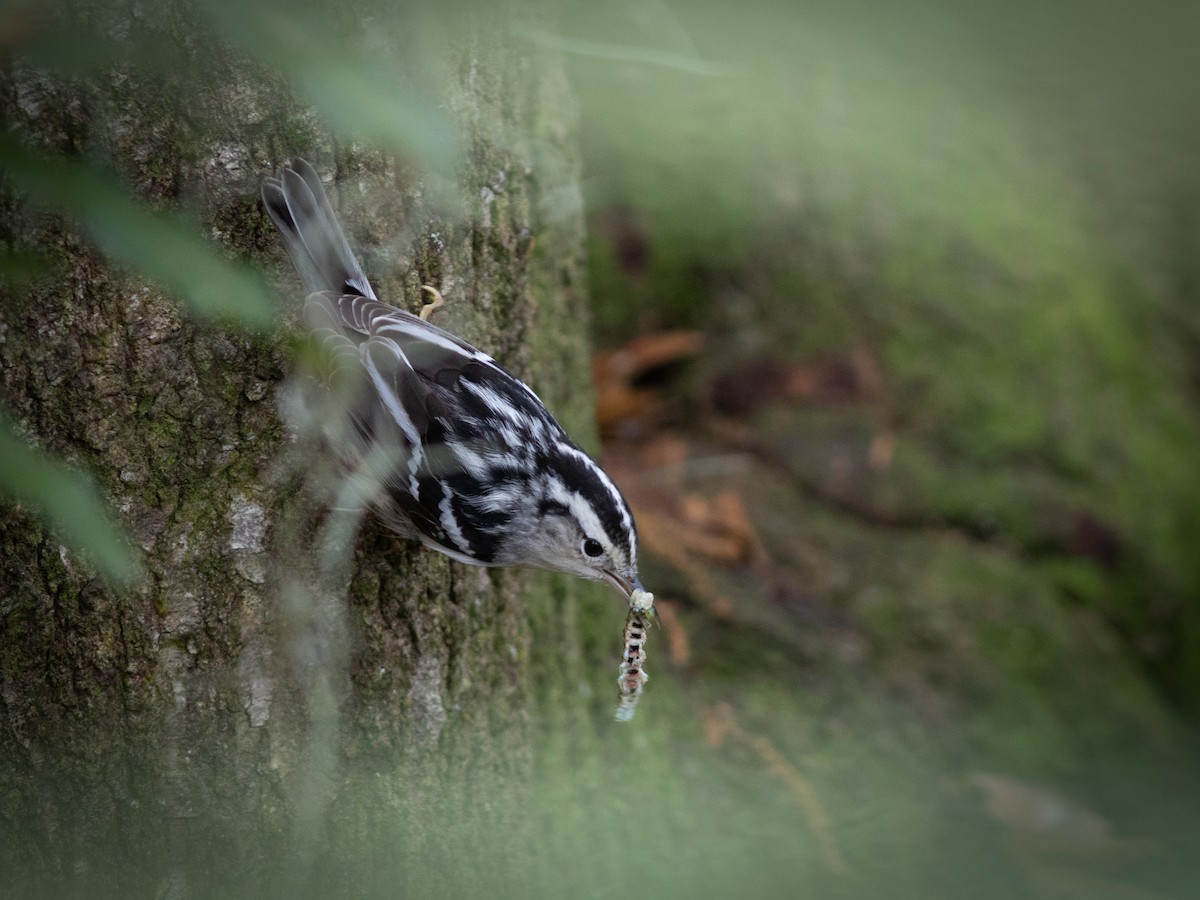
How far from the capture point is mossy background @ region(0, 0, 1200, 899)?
2002 millimetres

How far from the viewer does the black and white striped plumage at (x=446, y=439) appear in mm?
2080

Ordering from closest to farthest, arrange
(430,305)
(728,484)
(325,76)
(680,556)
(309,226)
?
(325,76)
(309,226)
(430,305)
(680,556)
(728,484)

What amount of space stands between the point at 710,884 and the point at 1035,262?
3.72 meters

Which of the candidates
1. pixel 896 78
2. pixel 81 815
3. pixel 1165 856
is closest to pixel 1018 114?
pixel 896 78

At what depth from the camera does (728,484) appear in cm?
437

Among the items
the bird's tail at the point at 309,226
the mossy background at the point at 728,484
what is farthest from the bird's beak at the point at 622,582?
the bird's tail at the point at 309,226

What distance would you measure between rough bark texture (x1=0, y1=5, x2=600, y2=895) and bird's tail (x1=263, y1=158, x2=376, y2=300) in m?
0.04

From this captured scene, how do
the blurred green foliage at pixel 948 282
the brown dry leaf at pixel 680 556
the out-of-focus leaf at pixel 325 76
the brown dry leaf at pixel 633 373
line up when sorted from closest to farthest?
1. the out-of-focus leaf at pixel 325 76
2. the brown dry leaf at pixel 680 556
3. the blurred green foliage at pixel 948 282
4. the brown dry leaf at pixel 633 373

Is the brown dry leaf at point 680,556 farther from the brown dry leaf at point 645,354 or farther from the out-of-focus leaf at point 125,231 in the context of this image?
the out-of-focus leaf at point 125,231

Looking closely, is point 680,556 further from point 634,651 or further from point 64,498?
point 64,498

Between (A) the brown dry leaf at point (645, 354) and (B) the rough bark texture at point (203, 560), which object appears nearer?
(B) the rough bark texture at point (203, 560)

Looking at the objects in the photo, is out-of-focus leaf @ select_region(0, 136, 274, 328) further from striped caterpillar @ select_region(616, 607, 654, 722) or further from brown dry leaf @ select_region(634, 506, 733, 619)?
brown dry leaf @ select_region(634, 506, 733, 619)

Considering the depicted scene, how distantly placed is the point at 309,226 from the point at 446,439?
0.55 metres

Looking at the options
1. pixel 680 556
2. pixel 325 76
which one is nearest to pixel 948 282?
pixel 680 556
